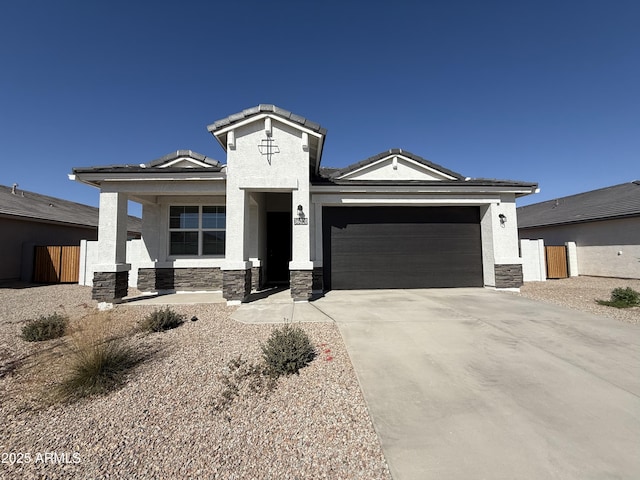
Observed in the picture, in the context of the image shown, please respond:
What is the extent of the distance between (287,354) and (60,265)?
14.9 m

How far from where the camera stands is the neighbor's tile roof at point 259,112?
7516 mm

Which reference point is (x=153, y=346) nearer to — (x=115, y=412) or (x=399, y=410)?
(x=115, y=412)

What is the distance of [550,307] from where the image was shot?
667cm

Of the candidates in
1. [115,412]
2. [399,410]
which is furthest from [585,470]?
[115,412]

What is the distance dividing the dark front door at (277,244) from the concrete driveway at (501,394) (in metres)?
6.29

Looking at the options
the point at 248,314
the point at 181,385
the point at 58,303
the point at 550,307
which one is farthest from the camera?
the point at 58,303

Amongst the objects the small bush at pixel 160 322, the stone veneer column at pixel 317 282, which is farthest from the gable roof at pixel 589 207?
the small bush at pixel 160 322

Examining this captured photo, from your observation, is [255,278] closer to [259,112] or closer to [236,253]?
[236,253]

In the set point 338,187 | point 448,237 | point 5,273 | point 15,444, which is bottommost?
point 15,444

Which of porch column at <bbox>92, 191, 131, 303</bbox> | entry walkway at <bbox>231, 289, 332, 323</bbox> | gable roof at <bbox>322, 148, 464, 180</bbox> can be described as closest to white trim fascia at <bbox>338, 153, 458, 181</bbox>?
gable roof at <bbox>322, 148, 464, 180</bbox>

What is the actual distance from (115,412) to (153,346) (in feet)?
5.79

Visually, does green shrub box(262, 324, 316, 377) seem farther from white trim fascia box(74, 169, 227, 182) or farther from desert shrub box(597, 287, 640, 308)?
desert shrub box(597, 287, 640, 308)

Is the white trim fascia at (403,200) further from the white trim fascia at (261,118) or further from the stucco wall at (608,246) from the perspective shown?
the stucco wall at (608,246)

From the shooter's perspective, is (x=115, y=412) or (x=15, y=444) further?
(x=115, y=412)
